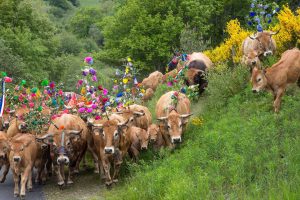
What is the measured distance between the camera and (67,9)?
4033 inches

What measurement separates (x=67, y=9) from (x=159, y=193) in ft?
316

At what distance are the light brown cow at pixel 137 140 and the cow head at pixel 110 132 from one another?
1020 mm

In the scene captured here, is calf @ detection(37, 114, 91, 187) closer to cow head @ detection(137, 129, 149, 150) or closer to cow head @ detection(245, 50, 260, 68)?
cow head @ detection(137, 129, 149, 150)

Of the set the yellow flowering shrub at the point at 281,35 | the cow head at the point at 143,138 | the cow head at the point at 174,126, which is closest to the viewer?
the cow head at the point at 174,126

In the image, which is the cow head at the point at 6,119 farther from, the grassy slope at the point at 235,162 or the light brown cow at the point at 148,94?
the light brown cow at the point at 148,94

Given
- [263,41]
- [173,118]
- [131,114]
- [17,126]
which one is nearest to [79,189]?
[131,114]

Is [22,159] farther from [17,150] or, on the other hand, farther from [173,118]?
[173,118]

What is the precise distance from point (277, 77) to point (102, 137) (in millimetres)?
4784

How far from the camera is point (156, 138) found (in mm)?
13688

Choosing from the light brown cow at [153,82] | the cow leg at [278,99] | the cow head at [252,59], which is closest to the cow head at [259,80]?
the cow leg at [278,99]

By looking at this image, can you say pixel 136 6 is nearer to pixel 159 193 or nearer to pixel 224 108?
pixel 224 108

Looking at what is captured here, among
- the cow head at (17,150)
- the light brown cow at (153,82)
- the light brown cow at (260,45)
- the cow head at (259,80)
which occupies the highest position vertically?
the light brown cow at (260,45)

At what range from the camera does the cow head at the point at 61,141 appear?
1231 cm

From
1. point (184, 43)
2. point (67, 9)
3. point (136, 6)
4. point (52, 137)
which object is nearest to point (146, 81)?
point (184, 43)
